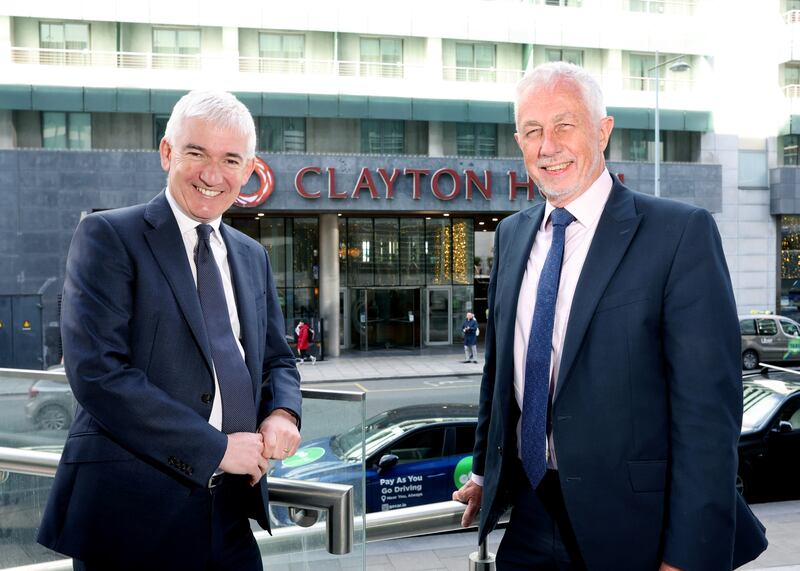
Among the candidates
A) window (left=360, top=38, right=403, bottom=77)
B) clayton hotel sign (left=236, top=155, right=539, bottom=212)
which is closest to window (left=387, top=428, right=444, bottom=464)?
clayton hotel sign (left=236, top=155, right=539, bottom=212)

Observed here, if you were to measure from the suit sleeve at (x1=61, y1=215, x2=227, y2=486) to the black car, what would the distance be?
8172 millimetres

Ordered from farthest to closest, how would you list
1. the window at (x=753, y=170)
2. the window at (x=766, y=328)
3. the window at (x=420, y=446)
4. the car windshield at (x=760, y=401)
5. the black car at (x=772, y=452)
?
the window at (x=753, y=170) → the window at (x=766, y=328) → the car windshield at (x=760, y=401) → the black car at (x=772, y=452) → the window at (x=420, y=446)

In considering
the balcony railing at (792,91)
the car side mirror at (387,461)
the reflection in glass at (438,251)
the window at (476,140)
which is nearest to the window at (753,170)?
the balcony railing at (792,91)

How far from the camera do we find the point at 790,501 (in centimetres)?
895

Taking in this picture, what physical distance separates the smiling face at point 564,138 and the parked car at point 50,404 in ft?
6.94

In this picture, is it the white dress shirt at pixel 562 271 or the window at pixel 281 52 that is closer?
the white dress shirt at pixel 562 271

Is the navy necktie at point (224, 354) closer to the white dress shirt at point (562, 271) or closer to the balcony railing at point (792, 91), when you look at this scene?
the white dress shirt at point (562, 271)

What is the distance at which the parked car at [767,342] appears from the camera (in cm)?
2214

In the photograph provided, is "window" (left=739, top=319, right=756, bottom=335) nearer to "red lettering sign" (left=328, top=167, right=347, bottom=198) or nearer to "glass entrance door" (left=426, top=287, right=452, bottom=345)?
"glass entrance door" (left=426, top=287, right=452, bottom=345)

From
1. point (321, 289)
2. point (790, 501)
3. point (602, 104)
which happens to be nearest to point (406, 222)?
point (321, 289)

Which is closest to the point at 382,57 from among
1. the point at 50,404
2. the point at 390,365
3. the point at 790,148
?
the point at 390,365

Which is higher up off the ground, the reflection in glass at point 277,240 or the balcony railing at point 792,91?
the balcony railing at point 792,91

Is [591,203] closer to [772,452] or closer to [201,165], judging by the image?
[201,165]

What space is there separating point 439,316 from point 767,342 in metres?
10.8
